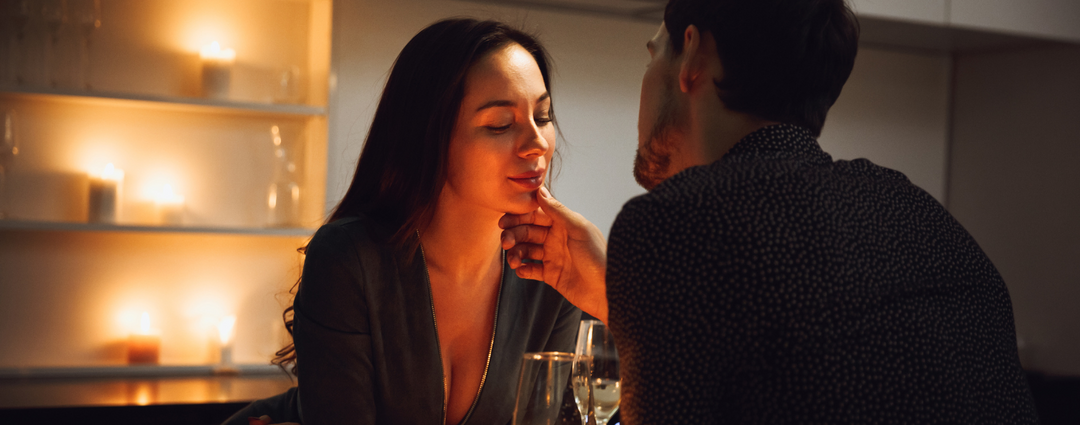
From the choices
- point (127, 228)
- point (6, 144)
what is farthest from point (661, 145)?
point (6, 144)

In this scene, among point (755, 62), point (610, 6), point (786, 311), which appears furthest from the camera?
point (610, 6)

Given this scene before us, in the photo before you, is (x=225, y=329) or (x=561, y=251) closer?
(x=561, y=251)

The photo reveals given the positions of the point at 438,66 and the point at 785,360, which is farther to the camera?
the point at 438,66

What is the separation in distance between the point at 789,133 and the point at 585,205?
187cm

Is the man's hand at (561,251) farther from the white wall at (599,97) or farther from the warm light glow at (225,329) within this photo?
the warm light glow at (225,329)

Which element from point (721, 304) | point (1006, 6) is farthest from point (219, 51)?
point (1006, 6)

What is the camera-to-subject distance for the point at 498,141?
1331 mm

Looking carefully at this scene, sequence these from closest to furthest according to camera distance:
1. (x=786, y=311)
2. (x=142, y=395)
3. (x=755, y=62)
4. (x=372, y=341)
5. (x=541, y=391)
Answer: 1. (x=786, y=311)
2. (x=541, y=391)
3. (x=755, y=62)
4. (x=372, y=341)
5. (x=142, y=395)

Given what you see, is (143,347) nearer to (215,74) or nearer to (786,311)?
(215,74)

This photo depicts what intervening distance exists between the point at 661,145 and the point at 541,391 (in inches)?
16.6

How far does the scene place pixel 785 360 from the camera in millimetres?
720

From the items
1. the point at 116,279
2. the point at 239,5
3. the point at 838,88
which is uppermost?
the point at 239,5

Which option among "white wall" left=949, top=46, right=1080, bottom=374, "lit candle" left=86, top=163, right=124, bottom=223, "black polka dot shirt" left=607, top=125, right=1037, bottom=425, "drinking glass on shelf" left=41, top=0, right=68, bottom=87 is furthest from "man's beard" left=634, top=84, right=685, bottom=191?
"white wall" left=949, top=46, right=1080, bottom=374

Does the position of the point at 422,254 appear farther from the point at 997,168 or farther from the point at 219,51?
the point at 997,168
